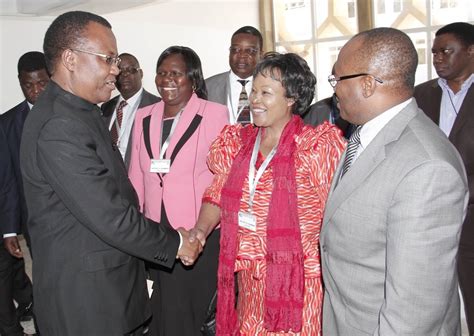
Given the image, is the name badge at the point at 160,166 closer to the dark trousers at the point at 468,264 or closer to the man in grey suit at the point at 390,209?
the man in grey suit at the point at 390,209

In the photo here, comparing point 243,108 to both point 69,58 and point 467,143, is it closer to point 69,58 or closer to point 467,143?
point 467,143

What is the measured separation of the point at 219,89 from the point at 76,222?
8.09 ft

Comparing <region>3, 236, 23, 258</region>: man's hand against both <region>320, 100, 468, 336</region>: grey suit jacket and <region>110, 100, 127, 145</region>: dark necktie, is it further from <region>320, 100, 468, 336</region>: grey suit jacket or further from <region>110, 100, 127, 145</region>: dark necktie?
<region>320, 100, 468, 336</region>: grey suit jacket

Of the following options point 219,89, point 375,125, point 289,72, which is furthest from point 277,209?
point 219,89

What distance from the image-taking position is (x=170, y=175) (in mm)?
3037

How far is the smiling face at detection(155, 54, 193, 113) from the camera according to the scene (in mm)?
3258

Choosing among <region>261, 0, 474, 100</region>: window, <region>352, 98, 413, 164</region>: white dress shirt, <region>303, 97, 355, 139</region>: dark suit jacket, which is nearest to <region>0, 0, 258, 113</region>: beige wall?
<region>261, 0, 474, 100</region>: window

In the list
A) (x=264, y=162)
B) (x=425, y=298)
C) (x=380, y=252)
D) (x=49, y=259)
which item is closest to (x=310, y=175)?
(x=264, y=162)

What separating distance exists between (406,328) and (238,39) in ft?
10.9

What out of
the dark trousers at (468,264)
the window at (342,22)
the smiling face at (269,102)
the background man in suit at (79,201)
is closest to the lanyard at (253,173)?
the smiling face at (269,102)

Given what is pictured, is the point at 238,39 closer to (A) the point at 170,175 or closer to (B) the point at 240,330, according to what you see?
(A) the point at 170,175

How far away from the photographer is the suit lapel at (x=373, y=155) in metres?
1.54

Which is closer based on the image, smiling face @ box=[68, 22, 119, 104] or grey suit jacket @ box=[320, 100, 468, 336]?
grey suit jacket @ box=[320, 100, 468, 336]

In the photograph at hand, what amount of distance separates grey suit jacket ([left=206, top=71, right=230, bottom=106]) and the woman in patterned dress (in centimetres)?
171
